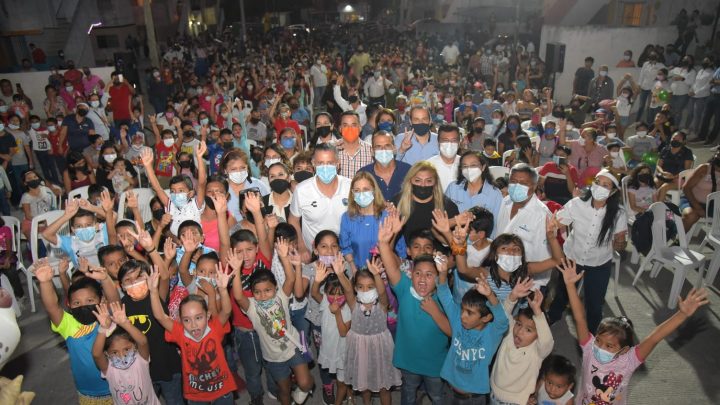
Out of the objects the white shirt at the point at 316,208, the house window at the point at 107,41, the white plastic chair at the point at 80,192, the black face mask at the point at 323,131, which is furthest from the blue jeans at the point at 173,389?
the house window at the point at 107,41

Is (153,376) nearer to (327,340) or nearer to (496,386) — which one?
(327,340)

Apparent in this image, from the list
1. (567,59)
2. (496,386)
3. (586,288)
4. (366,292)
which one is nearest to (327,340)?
(366,292)

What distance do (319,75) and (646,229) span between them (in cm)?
1158

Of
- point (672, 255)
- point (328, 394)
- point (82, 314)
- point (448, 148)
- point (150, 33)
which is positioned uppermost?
point (150, 33)

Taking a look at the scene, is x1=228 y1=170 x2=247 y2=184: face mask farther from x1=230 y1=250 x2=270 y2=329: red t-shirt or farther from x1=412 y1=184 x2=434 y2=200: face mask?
x1=412 y1=184 x2=434 y2=200: face mask

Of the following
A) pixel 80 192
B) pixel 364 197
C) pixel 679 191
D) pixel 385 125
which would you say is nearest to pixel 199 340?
pixel 364 197

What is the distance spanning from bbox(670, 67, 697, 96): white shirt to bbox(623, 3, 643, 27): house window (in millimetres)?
7989

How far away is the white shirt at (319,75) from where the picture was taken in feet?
51.3

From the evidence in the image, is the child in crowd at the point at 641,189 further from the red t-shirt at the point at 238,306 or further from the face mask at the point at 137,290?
the face mask at the point at 137,290

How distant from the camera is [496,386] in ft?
11.8

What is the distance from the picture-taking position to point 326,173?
4.62 m

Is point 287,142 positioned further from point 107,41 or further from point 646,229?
point 107,41

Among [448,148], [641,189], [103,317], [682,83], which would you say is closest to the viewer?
[103,317]

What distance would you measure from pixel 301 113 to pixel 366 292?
679cm
